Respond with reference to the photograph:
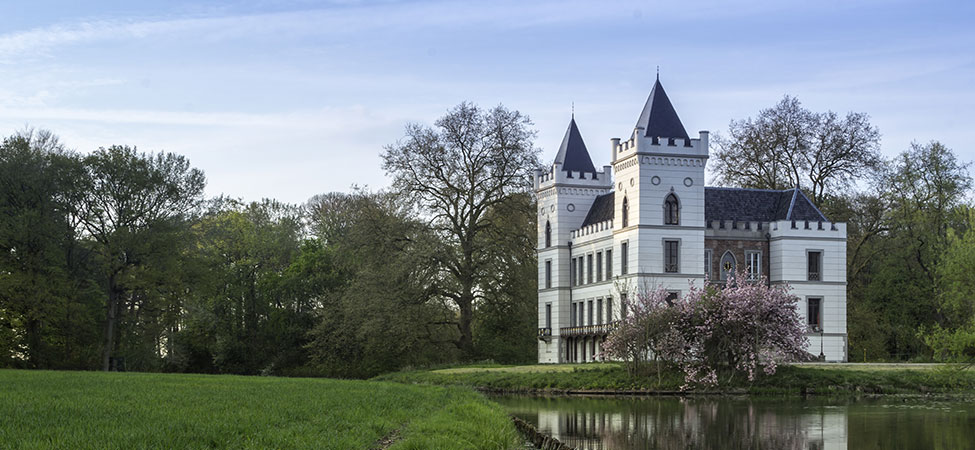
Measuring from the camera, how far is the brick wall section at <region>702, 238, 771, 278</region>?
170ft

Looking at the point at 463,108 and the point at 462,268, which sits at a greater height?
the point at 463,108

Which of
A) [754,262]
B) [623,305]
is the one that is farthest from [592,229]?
[623,305]

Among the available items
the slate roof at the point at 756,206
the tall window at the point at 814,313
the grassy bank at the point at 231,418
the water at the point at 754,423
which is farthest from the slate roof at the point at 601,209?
the grassy bank at the point at 231,418

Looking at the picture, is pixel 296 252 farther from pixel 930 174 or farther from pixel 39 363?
pixel 930 174

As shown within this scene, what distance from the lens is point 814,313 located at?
169 feet

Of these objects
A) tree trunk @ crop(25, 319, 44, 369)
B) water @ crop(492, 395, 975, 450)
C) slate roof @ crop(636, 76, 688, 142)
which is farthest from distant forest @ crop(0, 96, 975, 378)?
water @ crop(492, 395, 975, 450)

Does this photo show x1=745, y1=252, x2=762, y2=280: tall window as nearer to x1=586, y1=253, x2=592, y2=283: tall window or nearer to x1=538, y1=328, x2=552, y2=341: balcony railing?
x1=586, y1=253, x2=592, y2=283: tall window

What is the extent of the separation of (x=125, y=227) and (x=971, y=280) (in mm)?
32705

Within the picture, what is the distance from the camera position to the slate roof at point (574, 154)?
197 feet

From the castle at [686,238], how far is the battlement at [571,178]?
145 inches

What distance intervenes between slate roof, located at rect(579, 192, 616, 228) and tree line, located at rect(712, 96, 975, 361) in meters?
9.54

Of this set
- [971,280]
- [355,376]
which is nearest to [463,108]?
[355,376]

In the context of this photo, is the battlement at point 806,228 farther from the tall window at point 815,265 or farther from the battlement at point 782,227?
the tall window at point 815,265

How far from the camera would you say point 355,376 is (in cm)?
5628
